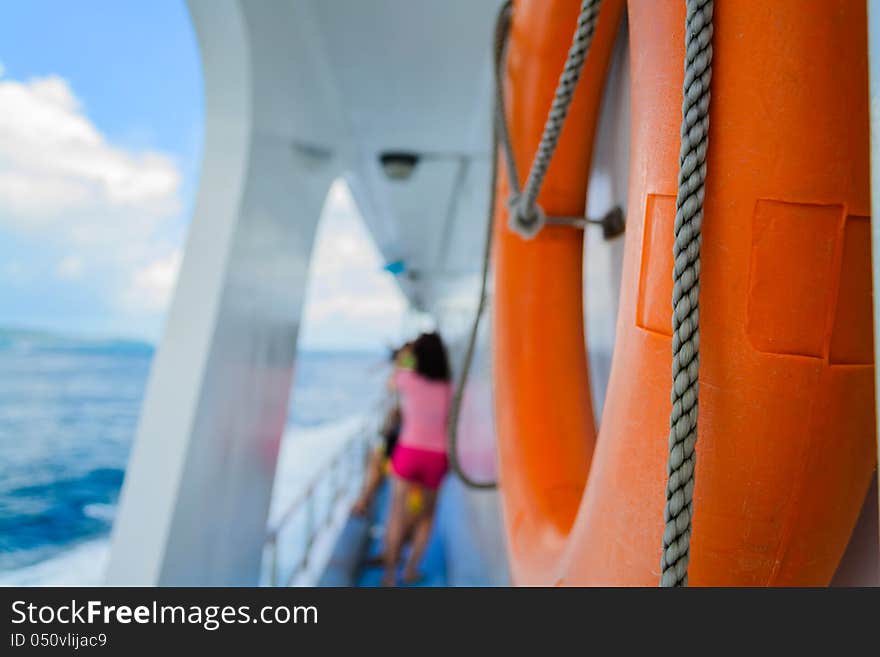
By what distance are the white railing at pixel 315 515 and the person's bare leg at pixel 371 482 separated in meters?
0.05

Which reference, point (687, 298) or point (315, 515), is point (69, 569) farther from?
point (687, 298)

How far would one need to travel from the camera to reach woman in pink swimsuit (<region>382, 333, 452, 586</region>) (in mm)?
2029

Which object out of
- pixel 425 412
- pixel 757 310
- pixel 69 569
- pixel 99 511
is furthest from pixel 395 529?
pixel 757 310

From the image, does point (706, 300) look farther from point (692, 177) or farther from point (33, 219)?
point (33, 219)

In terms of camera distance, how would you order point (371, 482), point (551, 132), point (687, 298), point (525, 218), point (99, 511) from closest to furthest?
point (687, 298)
point (551, 132)
point (525, 218)
point (99, 511)
point (371, 482)

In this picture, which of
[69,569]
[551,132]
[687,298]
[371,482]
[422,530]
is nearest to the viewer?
[687,298]

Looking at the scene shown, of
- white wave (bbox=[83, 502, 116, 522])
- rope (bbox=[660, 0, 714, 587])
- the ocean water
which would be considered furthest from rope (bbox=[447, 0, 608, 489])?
white wave (bbox=[83, 502, 116, 522])

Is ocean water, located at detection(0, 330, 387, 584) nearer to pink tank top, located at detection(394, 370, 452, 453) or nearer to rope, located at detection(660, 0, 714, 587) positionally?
pink tank top, located at detection(394, 370, 452, 453)

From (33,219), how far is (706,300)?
1502 millimetres

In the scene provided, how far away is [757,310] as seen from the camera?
26cm

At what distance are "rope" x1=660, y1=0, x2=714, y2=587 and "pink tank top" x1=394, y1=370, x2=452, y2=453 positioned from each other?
180cm

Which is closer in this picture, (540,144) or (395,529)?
(540,144)

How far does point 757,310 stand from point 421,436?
1.85m
